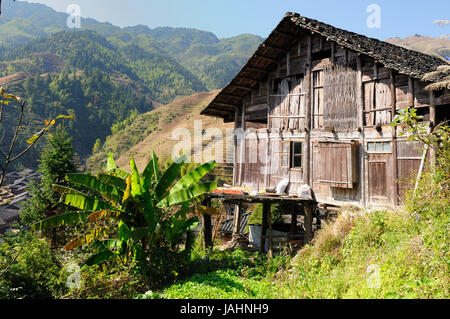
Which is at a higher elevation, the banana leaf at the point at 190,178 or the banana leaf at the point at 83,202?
the banana leaf at the point at 190,178

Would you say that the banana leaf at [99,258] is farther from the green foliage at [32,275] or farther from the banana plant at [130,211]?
the green foliage at [32,275]

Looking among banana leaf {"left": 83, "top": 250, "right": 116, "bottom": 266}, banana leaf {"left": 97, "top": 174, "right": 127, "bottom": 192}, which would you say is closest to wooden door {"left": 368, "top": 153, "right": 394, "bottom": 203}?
banana leaf {"left": 97, "top": 174, "right": 127, "bottom": 192}

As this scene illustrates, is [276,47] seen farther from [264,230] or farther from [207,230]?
[207,230]

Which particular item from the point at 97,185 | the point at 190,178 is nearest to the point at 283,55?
the point at 190,178

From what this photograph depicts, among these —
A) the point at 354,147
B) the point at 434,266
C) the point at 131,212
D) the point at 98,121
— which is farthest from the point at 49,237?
the point at 98,121

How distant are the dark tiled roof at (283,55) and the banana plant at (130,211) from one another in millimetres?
5808

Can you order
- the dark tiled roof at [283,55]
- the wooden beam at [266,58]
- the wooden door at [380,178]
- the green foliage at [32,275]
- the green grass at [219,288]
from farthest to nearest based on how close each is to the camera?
the wooden beam at [266,58] → the dark tiled roof at [283,55] → the wooden door at [380,178] → the green foliage at [32,275] → the green grass at [219,288]

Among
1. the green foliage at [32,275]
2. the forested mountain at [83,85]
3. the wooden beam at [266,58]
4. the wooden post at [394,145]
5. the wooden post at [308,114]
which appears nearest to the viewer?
the green foliage at [32,275]

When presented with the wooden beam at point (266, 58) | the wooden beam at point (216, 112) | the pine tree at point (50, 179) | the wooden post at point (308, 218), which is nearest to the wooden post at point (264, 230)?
the wooden post at point (308, 218)

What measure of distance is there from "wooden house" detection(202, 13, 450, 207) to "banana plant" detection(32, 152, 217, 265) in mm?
4595

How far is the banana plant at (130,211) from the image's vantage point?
9258mm

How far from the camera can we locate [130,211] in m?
9.95

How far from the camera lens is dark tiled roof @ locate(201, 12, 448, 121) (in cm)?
1123

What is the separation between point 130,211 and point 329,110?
26.9ft
